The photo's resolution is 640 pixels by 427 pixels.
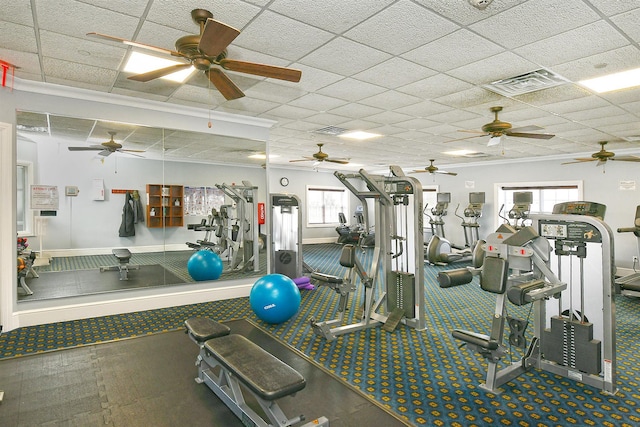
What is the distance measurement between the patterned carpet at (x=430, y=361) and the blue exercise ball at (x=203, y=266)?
40 centimetres

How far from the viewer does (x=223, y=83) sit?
291cm

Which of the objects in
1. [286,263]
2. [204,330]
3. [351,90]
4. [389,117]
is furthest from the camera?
[286,263]

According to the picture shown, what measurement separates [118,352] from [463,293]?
15.8 feet

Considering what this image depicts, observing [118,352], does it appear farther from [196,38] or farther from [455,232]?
[455,232]

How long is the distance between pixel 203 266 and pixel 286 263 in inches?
55.2

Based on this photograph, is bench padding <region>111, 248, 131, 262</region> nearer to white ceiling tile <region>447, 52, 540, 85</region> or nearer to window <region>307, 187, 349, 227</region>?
white ceiling tile <region>447, 52, 540, 85</region>

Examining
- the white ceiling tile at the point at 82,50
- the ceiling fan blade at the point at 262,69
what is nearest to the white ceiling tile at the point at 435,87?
the ceiling fan blade at the point at 262,69

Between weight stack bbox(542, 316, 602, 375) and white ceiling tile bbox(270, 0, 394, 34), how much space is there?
109 inches

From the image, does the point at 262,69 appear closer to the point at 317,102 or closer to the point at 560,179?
the point at 317,102

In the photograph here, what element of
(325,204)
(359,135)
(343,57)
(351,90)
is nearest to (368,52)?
(343,57)

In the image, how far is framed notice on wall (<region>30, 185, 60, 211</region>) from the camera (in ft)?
13.4

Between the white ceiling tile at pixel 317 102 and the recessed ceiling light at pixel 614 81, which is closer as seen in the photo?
the recessed ceiling light at pixel 614 81

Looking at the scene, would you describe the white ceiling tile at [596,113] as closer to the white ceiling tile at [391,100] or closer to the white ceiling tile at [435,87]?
the white ceiling tile at [435,87]

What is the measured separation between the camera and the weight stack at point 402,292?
13.4ft
